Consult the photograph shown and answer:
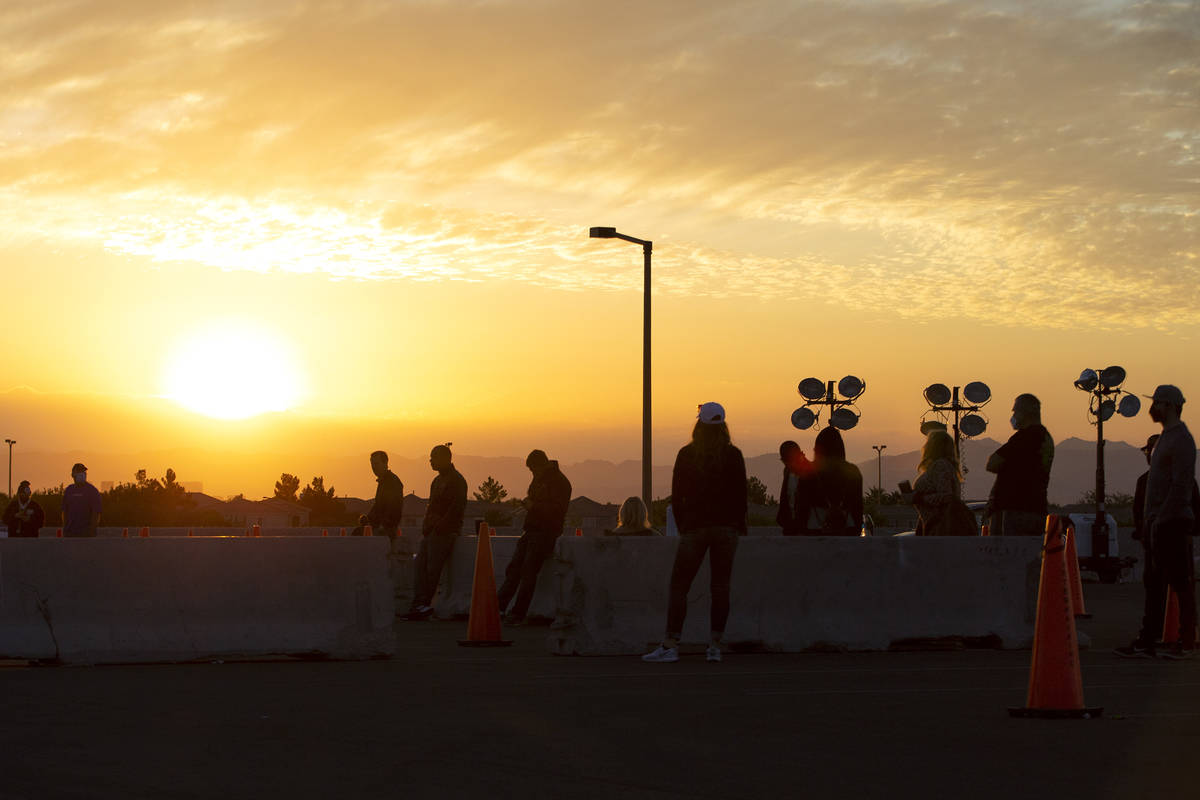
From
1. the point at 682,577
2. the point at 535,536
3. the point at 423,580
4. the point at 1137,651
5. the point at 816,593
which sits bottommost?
the point at 1137,651

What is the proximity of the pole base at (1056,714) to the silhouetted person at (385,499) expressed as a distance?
437 inches

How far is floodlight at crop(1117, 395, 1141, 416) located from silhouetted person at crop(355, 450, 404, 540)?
97.0ft

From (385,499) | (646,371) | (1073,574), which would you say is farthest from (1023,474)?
(646,371)

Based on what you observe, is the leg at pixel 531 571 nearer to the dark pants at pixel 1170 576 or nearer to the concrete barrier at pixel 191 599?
the concrete barrier at pixel 191 599

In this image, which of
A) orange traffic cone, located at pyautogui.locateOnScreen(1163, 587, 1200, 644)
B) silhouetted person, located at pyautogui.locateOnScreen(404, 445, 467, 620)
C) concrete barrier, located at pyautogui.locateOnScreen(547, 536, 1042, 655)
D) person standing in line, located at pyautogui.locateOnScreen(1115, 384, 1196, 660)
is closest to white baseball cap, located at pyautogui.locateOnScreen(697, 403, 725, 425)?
concrete barrier, located at pyautogui.locateOnScreen(547, 536, 1042, 655)

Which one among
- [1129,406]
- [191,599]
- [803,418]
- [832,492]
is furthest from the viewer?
[1129,406]

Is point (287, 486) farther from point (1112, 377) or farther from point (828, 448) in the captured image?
point (828, 448)

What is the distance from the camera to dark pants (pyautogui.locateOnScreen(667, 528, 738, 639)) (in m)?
12.6

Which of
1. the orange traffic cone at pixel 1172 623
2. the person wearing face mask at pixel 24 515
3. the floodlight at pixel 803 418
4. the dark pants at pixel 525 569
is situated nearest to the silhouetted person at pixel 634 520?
the dark pants at pixel 525 569

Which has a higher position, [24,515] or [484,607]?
[24,515]

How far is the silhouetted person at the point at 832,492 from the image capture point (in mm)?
15406

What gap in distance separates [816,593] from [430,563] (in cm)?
610

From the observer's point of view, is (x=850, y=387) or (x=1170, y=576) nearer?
(x=1170, y=576)

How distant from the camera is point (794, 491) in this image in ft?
51.9
